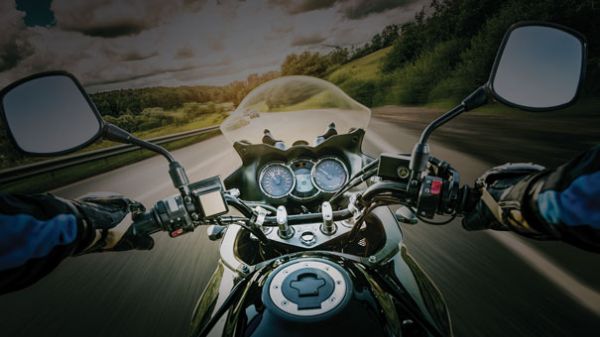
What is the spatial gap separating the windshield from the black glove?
3.89 ft

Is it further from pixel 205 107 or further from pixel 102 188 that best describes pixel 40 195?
pixel 205 107

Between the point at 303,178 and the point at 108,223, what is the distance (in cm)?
147

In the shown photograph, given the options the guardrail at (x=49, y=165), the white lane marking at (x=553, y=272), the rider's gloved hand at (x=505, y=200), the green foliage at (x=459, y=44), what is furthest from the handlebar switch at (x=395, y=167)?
the green foliage at (x=459, y=44)

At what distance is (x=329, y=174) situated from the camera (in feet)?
8.11

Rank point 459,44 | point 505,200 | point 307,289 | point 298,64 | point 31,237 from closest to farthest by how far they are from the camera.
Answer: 1. point 31,237
2. point 505,200
3. point 307,289
4. point 298,64
5. point 459,44

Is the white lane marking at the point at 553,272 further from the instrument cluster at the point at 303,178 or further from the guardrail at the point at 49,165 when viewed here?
the guardrail at the point at 49,165

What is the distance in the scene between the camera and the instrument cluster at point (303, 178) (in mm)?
2373

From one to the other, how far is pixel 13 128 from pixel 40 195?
54cm

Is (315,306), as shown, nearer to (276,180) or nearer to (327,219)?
(327,219)

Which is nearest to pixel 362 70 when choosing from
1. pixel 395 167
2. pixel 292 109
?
pixel 292 109

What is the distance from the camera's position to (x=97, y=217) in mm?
1161

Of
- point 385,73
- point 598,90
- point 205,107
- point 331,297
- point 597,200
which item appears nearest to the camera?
point 597,200

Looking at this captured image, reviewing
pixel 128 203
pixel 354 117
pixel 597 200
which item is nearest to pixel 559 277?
pixel 354 117

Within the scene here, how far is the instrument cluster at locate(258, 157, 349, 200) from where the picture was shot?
2373mm
